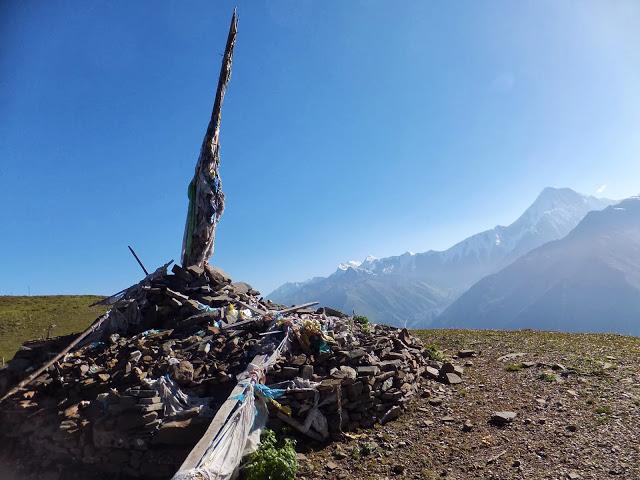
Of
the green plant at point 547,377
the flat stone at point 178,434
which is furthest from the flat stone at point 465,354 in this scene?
the flat stone at point 178,434

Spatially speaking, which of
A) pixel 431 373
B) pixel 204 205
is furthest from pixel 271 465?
pixel 204 205

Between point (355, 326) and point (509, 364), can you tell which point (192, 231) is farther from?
point (509, 364)

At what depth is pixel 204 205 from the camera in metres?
18.9

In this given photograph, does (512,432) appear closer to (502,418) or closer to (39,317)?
(502,418)

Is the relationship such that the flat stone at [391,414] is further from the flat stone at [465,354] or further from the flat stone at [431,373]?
the flat stone at [465,354]

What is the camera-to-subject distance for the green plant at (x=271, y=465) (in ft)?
27.6

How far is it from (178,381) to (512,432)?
9.31 metres

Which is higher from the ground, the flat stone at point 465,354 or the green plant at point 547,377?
the flat stone at point 465,354

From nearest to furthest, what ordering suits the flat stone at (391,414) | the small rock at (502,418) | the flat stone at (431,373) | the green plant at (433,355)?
the small rock at (502,418) < the flat stone at (391,414) < the flat stone at (431,373) < the green plant at (433,355)

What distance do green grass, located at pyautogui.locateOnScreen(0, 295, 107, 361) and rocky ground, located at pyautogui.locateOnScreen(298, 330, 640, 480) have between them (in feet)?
104

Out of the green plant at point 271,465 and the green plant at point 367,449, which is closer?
the green plant at point 271,465

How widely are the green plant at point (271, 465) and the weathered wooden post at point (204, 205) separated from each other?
38.1ft

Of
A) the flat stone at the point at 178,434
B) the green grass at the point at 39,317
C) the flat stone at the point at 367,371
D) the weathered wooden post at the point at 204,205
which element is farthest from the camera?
the green grass at the point at 39,317

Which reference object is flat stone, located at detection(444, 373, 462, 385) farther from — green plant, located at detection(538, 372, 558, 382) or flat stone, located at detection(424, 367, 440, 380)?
green plant, located at detection(538, 372, 558, 382)
